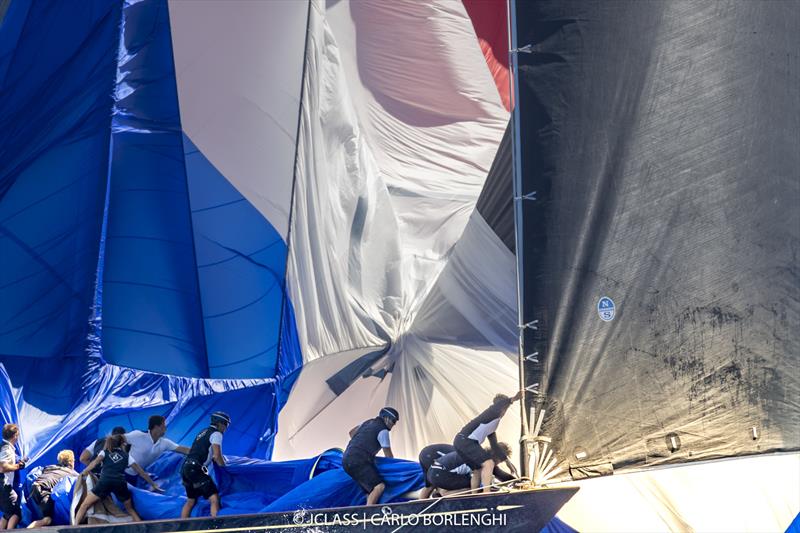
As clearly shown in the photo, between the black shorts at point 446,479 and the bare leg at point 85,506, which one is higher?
the black shorts at point 446,479

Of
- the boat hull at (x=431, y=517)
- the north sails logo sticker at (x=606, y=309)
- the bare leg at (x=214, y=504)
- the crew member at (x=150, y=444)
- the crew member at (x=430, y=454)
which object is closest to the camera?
the boat hull at (x=431, y=517)

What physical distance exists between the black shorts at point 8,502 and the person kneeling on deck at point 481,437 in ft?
10.2

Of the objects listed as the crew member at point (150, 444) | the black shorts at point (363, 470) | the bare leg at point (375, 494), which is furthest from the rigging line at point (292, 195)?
the bare leg at point (375, 494)

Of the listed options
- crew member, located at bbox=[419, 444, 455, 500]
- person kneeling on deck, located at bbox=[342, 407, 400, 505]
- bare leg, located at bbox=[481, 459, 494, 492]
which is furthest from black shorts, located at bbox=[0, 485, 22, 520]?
bare leg, located at bbox=[481, 459, 494, 492]

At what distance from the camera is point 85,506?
26.1 feet

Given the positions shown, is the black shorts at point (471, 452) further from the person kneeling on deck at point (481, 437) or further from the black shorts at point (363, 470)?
the black shorts at point (363, 470)

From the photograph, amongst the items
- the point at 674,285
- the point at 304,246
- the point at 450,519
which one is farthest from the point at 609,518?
the point at 304,246

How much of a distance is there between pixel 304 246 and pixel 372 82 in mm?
1364

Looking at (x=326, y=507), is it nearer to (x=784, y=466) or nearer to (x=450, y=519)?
(x=450, y=519)

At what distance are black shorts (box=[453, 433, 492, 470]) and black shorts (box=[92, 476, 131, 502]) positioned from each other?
2.18m

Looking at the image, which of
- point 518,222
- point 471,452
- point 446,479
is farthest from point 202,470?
point 518,222

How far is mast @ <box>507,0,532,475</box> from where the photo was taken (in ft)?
22.5

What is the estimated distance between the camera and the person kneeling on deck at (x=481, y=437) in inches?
277

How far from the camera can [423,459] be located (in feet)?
24.1
